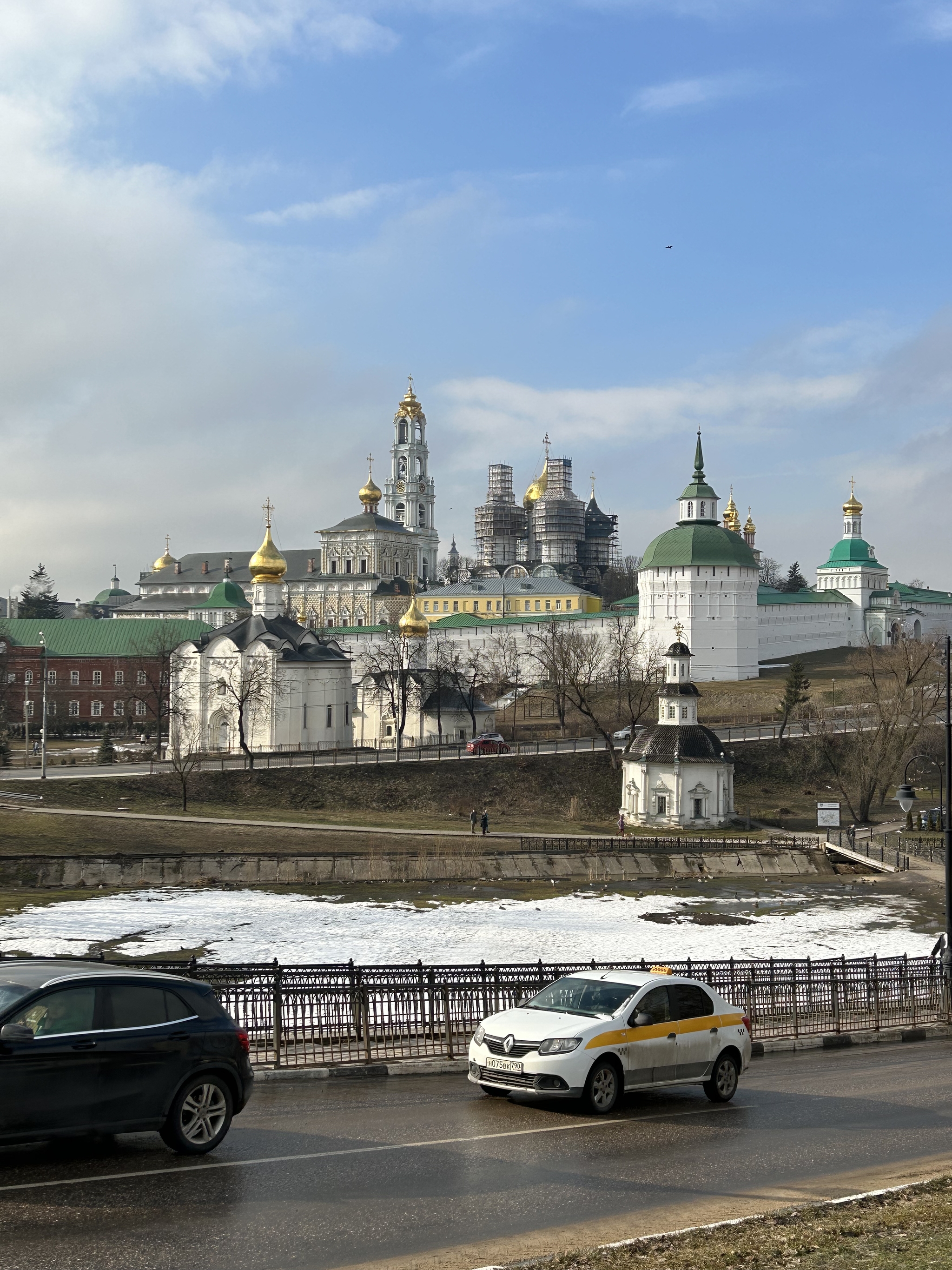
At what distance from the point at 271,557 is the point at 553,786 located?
74.4 ft

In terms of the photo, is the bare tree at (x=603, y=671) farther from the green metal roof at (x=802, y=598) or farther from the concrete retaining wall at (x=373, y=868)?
the green metal roof at (x=802, y=598)

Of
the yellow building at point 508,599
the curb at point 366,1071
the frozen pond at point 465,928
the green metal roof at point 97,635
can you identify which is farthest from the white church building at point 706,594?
the curb at point 366,1071

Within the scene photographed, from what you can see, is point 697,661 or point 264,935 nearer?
point 264,935

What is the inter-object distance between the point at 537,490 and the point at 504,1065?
170 m

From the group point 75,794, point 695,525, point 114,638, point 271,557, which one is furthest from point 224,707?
point 695,525

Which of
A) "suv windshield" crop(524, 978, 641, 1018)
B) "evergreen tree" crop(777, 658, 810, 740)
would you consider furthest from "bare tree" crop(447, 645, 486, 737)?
"suv windshield" crop(524, 978, 641, 1018)

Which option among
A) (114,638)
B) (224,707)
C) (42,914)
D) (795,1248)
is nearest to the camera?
(795,1248)

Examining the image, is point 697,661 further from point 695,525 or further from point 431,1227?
point 431,1227

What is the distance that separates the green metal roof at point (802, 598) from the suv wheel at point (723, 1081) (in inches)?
3766

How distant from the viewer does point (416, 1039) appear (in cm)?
1580

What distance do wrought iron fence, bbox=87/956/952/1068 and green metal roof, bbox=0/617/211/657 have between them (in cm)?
7721

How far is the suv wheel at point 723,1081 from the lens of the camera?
13.1m

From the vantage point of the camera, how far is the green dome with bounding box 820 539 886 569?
417 feet

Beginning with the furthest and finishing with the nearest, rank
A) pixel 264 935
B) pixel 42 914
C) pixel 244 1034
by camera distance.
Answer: pixel 42 914
pixel 264 935
pixel 244 1034
